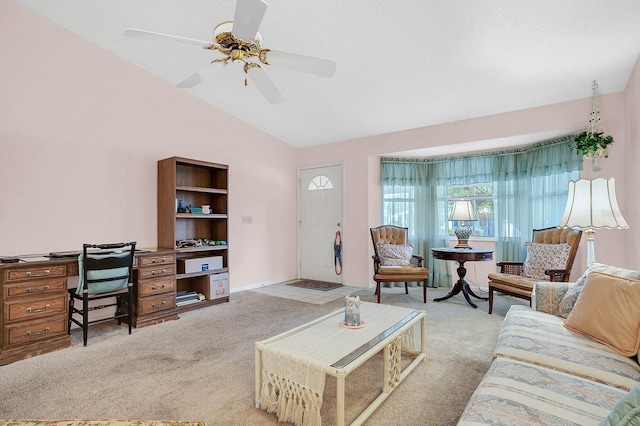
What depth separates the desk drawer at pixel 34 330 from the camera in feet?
8.42

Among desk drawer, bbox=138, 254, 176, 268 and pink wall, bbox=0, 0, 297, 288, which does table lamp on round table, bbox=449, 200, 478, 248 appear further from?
desk drawer, bbox=138, 254, 176, 268

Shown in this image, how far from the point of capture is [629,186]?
10.9 feet

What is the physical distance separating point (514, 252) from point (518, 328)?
290 cm

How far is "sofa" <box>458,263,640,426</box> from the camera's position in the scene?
118 cm

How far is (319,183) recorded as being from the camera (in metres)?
5.89

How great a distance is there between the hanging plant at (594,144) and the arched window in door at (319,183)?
3.44m

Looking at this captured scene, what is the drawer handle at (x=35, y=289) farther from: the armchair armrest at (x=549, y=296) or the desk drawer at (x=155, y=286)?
the armchair armrest at (x=549, y=296)

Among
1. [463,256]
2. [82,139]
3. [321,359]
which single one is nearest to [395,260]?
[463,256]

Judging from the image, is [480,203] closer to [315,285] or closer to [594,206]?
[594,206]

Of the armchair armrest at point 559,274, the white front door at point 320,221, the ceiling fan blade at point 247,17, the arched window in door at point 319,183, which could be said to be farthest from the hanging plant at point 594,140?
the ceiling fan blade at point 247,17

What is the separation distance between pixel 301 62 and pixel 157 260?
2.62 metres

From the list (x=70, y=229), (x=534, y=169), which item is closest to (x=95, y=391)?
(x=70, y=229)

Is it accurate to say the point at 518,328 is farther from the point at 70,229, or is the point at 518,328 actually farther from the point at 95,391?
the point at 70,229

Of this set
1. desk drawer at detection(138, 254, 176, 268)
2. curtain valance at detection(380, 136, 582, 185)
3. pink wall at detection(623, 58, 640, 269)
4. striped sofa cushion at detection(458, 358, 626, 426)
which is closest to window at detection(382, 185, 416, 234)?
curtain valance at detection(380, 136, 582, 185)
